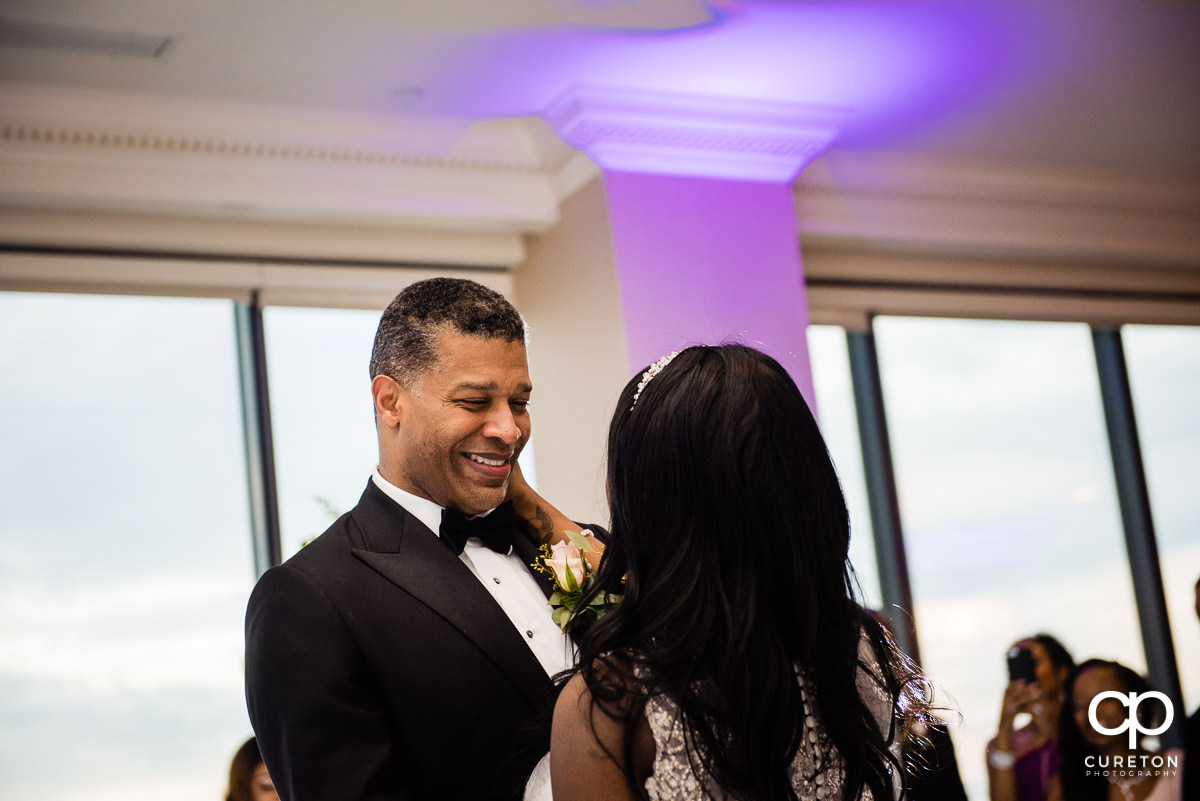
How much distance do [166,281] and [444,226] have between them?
3.31 feet

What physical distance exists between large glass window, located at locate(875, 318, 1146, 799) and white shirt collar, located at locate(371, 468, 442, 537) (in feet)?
12.8

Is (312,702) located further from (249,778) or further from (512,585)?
(249,778)

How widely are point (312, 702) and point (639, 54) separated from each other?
2880 mm

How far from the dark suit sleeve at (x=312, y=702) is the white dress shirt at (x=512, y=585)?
27 cm

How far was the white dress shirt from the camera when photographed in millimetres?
1945

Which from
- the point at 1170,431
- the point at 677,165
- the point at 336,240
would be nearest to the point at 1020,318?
the point at 1170,431

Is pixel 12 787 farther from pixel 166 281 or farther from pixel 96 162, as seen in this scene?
pixel 96 162

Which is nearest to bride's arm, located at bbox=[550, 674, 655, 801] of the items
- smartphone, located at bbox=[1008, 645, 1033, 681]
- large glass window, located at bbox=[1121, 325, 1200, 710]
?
smartphone, located at bbox=[1008, 645, 1033, 681]

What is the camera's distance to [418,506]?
6.72 ft

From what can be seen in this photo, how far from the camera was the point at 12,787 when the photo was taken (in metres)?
3.98

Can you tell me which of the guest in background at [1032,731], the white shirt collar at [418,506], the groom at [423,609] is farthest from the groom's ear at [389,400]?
the guest in background at [1032,731]

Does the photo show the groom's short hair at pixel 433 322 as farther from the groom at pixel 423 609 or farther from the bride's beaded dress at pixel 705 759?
the bride's beaded dress at pixel 705 759

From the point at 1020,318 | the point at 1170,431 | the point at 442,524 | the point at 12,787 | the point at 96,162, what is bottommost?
the point at 12,787

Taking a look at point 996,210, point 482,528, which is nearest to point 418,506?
point 482,528
